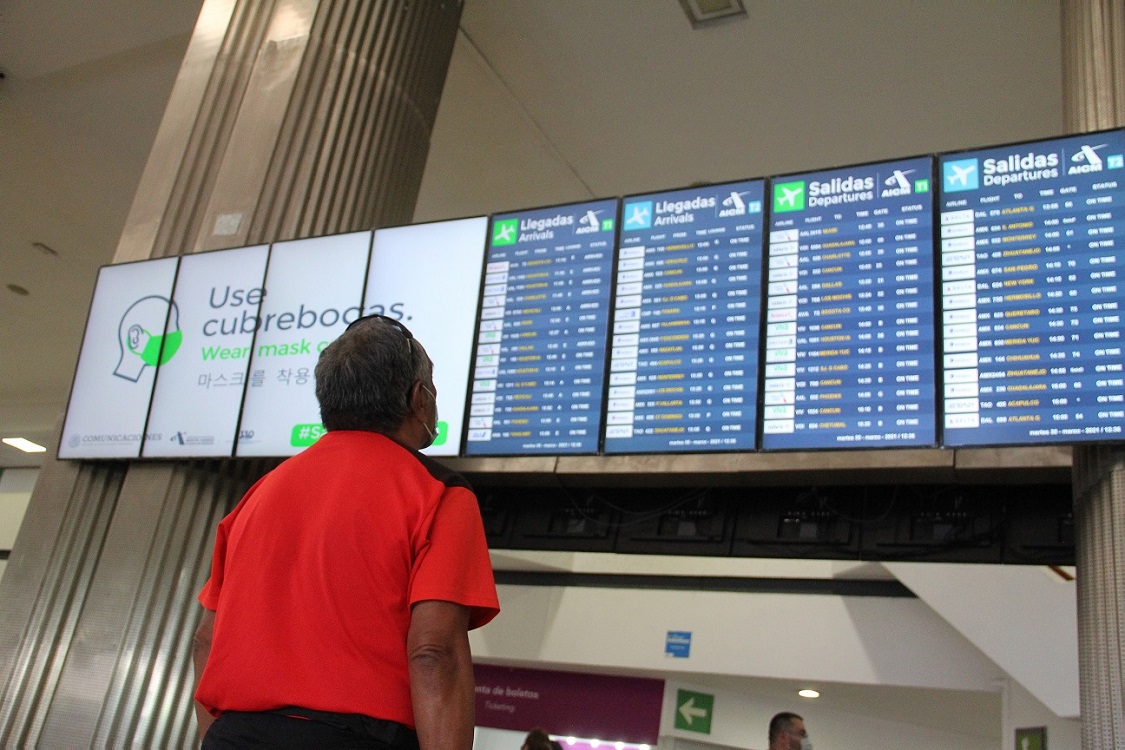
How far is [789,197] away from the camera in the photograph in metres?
3.84

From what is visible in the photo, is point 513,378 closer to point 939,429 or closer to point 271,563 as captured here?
point 939,429

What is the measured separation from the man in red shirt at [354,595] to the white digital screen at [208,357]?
2.86 meters

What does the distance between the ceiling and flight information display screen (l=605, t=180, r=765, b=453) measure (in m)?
2.71

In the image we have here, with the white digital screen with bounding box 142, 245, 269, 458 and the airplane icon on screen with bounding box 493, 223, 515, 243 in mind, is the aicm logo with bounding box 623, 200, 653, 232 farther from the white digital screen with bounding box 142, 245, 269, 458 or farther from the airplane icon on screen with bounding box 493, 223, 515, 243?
the white digital screen with bounding box 142, 245, 269, 458

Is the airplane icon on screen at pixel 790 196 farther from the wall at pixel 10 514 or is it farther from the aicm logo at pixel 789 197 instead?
the wall at pixel 10 514

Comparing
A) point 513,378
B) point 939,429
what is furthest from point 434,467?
point 513,378

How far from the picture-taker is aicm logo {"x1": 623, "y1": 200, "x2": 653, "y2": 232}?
159 inches

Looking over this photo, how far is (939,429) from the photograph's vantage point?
3213 mm

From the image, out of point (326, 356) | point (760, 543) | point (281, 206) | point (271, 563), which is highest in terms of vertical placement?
Answer: point (281, 206)

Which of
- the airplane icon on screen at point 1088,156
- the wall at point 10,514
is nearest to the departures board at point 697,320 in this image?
the airplane icon on screen at point 1088,156

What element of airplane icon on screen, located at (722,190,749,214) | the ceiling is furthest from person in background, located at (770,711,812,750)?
the ceiling

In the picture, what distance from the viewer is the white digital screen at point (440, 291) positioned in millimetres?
4047

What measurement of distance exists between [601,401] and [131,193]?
634cm

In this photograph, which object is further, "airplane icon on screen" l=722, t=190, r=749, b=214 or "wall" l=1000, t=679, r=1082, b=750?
"wall" l=1000, t=679, r=1082, b=750
